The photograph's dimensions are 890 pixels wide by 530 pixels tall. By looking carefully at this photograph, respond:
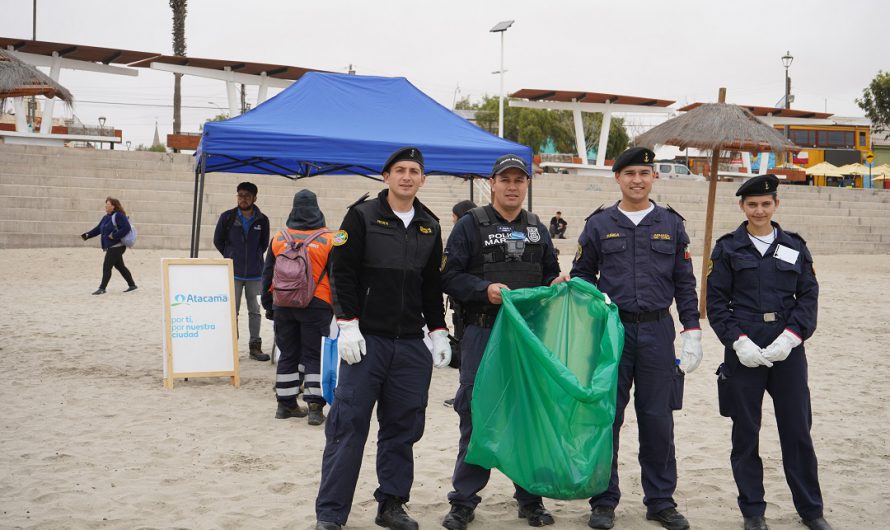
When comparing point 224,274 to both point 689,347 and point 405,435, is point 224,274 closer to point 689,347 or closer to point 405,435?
point 405,435

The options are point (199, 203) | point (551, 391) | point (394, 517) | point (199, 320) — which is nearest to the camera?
point (551, 391)

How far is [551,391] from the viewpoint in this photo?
152 inches

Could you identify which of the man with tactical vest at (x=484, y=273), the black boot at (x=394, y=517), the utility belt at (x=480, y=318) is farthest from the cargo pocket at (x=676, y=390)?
the black boot at (x=394, y=517)

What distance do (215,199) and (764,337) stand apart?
21.7 m

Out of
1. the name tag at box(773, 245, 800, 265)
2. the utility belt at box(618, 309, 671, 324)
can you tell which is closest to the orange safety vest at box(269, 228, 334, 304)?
the utility belt at box(618, 309, 671, 324)

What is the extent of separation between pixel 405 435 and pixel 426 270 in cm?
83

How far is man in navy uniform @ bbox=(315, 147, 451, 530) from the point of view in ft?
13.0

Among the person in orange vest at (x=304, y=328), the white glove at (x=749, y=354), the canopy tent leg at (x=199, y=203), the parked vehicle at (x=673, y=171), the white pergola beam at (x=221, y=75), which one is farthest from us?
the parked vehicle at (x=673, y=171)

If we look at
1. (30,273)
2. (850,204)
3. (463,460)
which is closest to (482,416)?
(463,460)

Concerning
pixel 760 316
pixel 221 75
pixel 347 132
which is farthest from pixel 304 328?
pixel 221 75

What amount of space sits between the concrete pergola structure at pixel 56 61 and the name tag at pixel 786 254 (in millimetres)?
32448

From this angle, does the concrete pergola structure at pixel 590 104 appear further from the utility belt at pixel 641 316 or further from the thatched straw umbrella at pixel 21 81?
the utility belt at pixel 641 316

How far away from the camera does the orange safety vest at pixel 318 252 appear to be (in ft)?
21.4

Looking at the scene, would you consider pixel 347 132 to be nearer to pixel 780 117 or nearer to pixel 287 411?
pixel 287 411
